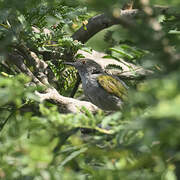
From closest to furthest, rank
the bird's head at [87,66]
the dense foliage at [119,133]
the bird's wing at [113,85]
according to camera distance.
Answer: the dense foliage at [119,133]
the bird's wing at [113,85]
the bird's head at [87,66]

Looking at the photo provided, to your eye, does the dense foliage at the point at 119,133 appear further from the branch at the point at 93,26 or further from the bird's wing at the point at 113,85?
the branch at the point at 93,26

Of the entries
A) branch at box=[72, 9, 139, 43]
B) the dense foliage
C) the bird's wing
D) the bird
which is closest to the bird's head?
the bird

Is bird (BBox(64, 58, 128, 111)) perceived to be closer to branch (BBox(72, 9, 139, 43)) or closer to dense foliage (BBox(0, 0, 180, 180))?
branch (BBox(72, 9, 139, 43))

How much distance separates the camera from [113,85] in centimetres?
512

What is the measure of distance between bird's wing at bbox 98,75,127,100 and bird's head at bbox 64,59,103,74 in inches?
15.7

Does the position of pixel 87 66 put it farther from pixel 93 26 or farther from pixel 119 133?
pixel 119 133

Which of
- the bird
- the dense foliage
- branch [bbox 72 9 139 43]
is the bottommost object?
the bird

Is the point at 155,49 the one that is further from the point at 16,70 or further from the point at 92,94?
the point at 92,94

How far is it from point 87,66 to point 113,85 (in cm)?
98

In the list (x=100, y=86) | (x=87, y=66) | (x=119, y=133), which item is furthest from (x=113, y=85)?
(x=119, y=133)

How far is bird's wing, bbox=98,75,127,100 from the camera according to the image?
4.96m

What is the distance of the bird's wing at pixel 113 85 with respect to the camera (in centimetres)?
496

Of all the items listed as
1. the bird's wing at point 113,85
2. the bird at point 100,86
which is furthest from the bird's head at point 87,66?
the bird's wing at point 113,85

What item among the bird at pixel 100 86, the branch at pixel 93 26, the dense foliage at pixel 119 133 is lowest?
the bird at pixel 100 86
